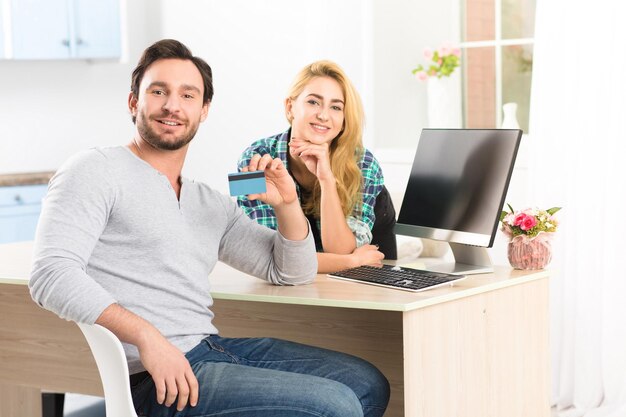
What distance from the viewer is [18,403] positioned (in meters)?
3.07

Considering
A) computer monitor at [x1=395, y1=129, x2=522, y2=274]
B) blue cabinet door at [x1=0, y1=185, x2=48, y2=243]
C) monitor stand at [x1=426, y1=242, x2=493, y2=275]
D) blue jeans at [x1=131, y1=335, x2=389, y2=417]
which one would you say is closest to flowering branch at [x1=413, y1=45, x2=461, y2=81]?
computer monitor at [x1=395, y1=129, x2=522, y2=274]

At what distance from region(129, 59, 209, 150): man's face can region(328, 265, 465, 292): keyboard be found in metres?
0.56

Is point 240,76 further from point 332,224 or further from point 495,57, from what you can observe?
point 332,224

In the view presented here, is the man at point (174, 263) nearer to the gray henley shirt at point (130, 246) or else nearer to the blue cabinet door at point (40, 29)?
the gray henley shirt at point (130, 246)

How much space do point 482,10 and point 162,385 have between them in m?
3.08

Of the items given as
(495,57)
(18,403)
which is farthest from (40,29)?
(18,403)

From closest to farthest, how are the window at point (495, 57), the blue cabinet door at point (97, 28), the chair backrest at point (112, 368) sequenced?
1. the chair backrest at point (112, 368)
2. the window at point (495, 57)
3. the blue cabinet door at point (97, 28)

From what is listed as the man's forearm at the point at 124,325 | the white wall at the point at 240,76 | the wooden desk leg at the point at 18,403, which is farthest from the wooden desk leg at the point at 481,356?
the white wall at the point at 240,76

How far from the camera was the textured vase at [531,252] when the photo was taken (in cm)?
254

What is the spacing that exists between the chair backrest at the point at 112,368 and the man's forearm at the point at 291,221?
1.98ft

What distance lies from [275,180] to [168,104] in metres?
0.31

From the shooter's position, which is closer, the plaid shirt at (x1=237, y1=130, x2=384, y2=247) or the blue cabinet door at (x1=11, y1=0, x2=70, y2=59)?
the plaid shirt at (x1=237, y1=130, x2=384, y2=247)

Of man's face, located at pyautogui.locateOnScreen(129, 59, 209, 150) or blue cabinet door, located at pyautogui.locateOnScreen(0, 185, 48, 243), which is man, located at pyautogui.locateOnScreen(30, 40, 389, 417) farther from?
blue cabinet door, located at pyautogui.locateOnScreen(0, 185, 48, 243)

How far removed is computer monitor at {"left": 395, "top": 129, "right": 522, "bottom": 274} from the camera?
252 centimetres
